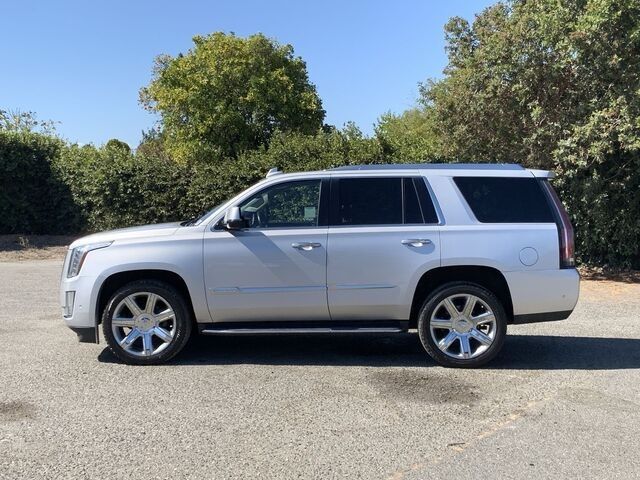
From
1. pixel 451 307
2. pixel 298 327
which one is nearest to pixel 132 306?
pixel 298 327

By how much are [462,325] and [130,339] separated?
3222 mm

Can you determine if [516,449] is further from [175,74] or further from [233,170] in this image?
[175,74]

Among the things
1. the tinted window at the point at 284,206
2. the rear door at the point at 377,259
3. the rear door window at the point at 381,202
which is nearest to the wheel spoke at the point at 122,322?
the tinted window at the point at 284,206

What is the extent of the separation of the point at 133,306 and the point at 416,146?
10.1m

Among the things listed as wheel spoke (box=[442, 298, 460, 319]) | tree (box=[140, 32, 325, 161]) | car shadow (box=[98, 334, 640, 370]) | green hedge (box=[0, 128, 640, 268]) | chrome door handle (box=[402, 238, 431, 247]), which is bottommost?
car shadow (box=[98, 334, 640, 370])

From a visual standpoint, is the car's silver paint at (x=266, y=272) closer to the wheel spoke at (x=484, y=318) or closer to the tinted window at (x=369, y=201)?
the tinted window at (x=369, y=201)

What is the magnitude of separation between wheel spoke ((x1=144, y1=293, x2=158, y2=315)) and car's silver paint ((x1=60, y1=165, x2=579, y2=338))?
11.2 inches

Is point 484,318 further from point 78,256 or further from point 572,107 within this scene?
point 572,107

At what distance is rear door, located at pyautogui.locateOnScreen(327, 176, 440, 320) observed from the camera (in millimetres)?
5832

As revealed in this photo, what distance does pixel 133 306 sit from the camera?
19.5 ft

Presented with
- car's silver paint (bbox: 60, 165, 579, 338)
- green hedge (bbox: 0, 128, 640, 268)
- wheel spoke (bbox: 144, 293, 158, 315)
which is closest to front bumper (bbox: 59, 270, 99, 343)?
car's silver paint (bbox: 60, 165, 579, 338)

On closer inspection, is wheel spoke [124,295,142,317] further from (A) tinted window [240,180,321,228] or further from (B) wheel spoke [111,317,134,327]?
(A) tinted window [240,180,321,228]

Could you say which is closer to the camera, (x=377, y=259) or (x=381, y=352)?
(x=377, y=259)

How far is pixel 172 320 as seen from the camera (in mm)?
5969
